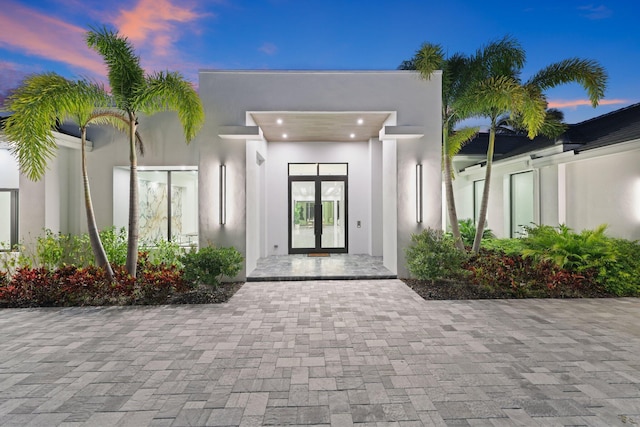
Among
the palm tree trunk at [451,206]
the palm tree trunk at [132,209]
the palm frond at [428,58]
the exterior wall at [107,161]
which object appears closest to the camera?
the palm tree trunk at [132,209]

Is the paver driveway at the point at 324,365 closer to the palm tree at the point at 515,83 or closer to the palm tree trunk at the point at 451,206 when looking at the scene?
the palm tree trunk at the point at 451,206

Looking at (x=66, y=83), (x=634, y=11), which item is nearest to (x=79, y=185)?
(x=66, y=83)

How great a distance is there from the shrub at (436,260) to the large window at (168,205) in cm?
659

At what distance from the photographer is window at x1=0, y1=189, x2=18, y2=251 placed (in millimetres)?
9047

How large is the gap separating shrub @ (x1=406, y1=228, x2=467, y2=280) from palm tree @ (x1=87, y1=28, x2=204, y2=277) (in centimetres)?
531

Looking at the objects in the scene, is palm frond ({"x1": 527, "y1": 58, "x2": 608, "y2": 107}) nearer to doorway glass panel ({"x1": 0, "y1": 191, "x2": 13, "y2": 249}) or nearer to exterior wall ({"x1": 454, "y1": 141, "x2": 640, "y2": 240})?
exterior wall ({"x1": 454, "y1": 141, "x2": 640, "y2": 240})

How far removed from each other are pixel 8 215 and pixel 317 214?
877 cm

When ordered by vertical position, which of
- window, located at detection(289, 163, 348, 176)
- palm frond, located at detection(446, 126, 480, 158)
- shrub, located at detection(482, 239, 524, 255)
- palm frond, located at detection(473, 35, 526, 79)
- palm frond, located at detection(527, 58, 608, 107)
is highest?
palm frond, located at detection(473, 35, 526, 79)

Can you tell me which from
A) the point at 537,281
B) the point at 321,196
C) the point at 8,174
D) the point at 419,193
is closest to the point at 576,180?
the point at 537,281

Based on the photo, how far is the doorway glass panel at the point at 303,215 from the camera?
11.3 meters

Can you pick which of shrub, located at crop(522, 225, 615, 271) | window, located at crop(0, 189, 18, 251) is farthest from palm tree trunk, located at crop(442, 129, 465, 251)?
window, located at crop(0, 189, 18, 251)

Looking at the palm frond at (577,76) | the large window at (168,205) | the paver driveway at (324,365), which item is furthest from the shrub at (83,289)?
the palm frond at (577,76)

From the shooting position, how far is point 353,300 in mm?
5934

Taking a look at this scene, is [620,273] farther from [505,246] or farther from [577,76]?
[577,76]
